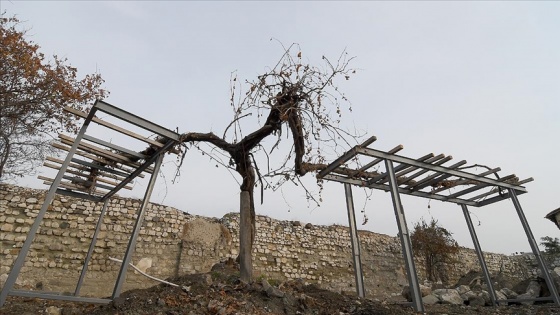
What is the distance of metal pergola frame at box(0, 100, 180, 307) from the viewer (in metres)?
3.85

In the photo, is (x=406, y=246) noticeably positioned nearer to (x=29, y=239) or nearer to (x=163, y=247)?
(x=29, y=239)

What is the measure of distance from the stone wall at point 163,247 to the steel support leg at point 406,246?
7434mm

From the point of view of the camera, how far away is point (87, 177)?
19.7 ft

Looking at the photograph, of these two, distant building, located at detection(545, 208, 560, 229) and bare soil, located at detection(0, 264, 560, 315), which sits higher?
distant building, located at detection(545, 208, 560, 229)

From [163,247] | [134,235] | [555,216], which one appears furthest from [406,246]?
[163,247]

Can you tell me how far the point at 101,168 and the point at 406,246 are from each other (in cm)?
513

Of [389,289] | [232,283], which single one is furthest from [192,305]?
[389,289]

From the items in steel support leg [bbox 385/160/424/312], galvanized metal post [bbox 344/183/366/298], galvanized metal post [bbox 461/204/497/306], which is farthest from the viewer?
galvanized metal post [bbox 461/204/497/306]

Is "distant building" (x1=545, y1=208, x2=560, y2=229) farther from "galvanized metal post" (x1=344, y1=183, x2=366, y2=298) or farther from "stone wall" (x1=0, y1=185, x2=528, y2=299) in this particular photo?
"stone wall" (x1=0, y1=185, x2=528, y2=299)

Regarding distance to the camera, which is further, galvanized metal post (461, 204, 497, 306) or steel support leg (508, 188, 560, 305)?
galvanized metal post (461, 204, 497, 306)

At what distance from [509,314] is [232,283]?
4.75 m

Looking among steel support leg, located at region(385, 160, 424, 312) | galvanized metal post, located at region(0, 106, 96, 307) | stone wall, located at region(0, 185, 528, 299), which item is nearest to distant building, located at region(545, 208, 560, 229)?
steel support leg, located at region(385, 160, 424, 312)

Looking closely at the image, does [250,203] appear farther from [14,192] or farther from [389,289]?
[389,289]

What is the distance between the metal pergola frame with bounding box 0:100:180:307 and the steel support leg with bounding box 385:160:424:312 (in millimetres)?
3613
